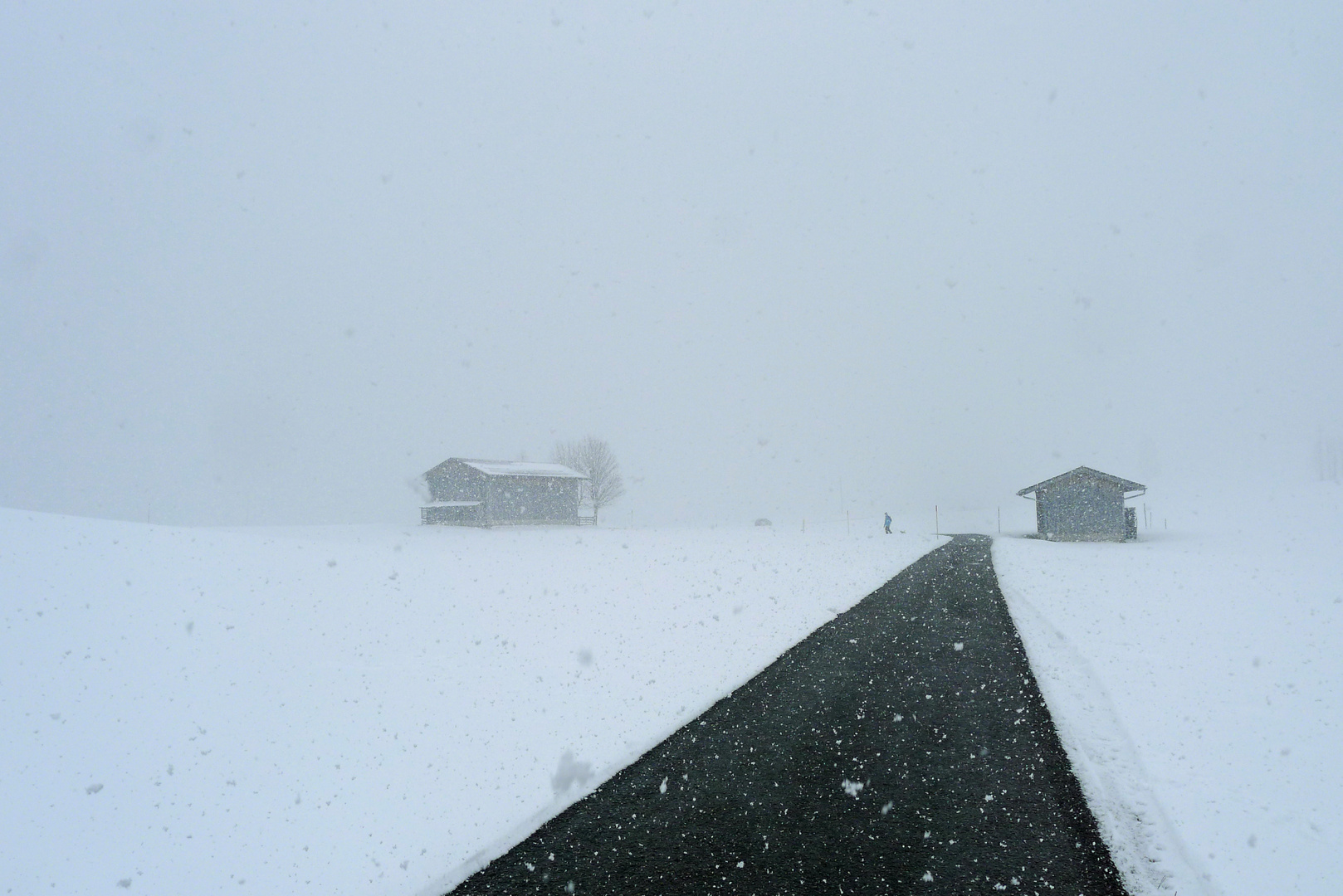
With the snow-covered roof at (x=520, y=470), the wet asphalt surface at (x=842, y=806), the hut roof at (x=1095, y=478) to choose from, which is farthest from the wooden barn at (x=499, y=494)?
the wet asphalt surface at (x=842, y=806)

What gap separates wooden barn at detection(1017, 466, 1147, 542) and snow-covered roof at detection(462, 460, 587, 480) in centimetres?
3144

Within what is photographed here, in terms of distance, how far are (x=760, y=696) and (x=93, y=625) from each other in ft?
28.7

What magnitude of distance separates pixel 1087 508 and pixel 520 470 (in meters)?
37.0

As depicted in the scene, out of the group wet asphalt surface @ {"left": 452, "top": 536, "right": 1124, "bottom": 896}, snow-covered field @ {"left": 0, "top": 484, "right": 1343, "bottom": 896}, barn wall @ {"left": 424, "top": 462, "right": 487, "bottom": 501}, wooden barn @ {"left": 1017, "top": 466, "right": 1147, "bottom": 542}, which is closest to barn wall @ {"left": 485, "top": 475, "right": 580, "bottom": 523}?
barn wall @ {"left": 424, "top": 462, "right": 487, "bottom": 501}

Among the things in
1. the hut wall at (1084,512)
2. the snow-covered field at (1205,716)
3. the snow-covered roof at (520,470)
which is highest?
the snow-covered roof at (520,470)

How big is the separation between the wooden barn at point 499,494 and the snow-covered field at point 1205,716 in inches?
1163

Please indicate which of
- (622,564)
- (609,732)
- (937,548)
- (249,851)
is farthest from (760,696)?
(937,548)

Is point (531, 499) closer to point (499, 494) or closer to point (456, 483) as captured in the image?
point (499, 494)

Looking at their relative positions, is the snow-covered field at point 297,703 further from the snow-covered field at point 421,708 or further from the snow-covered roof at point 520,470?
the snow-covered roof at point 520,470

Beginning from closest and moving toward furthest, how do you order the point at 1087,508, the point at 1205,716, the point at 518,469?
the point at 1205,716
the point at 1087,508
the point at 518,469

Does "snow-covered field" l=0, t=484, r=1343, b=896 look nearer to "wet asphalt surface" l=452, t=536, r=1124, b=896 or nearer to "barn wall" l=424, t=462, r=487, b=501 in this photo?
"wet asphalt surface" l=452, t=536, r=1124, b=896

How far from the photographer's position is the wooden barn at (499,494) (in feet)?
134

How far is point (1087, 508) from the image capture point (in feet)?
138

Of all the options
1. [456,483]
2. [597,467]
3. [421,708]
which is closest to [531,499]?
[456,483]
